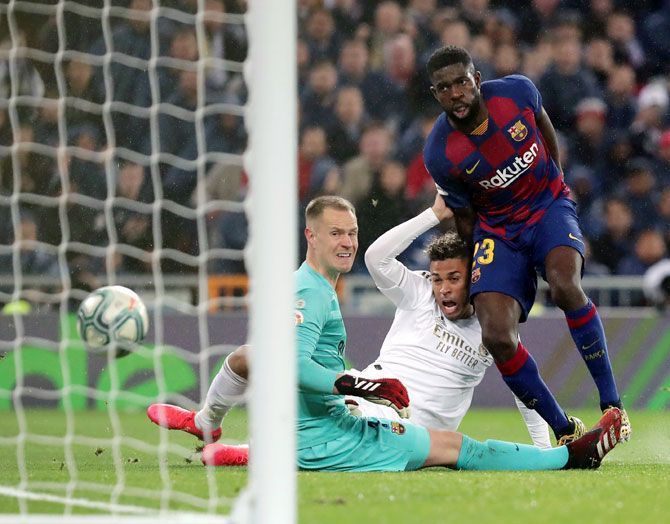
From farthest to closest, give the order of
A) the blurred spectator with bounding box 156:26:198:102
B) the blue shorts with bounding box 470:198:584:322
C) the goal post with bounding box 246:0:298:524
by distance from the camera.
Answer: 1. the blurred spectator with bounding box 156:26:198:102
2. the blue shorts with bounding box 470:198:584:322
3. the goal post with bounding box 246:0:298:524

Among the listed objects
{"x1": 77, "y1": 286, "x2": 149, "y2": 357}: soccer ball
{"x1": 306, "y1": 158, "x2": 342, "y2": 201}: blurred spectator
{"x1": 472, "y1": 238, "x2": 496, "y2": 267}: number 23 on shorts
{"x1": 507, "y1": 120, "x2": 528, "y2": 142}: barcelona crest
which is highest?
{"x1": 507, "y1": 120, "x2": 528, "y2": 142}: barcelona crest

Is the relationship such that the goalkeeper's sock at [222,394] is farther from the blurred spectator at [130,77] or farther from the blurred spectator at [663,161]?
the blurred spectator at [663,161]

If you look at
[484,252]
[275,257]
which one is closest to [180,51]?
[484,252]

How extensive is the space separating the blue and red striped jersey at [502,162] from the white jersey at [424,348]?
23 cm

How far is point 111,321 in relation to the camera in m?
4.84

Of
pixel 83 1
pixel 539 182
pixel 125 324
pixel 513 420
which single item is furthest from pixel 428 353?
pixel 83 1

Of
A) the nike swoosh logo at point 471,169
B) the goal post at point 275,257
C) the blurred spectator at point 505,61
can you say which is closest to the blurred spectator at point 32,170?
the blurred spectator at point 505,61

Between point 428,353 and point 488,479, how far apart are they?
3.21 feet

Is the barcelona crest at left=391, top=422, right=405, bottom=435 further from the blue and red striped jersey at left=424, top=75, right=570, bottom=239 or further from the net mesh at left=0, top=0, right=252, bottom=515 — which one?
the net mesh at left=0, top=0, right=252, bottom=515

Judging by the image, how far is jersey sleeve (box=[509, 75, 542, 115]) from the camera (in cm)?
529

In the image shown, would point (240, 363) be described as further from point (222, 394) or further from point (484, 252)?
point (484, 252)

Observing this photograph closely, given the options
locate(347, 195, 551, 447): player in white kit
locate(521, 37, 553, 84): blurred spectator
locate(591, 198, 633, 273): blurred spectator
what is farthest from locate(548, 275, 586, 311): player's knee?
locate(521, 37, 553, 84): blurred spectator

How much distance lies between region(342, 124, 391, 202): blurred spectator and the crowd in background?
0.4 inches

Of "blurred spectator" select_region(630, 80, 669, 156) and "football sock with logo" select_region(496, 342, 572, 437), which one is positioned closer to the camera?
"football sock with logo" select_region(496, 342, 572, 437)
